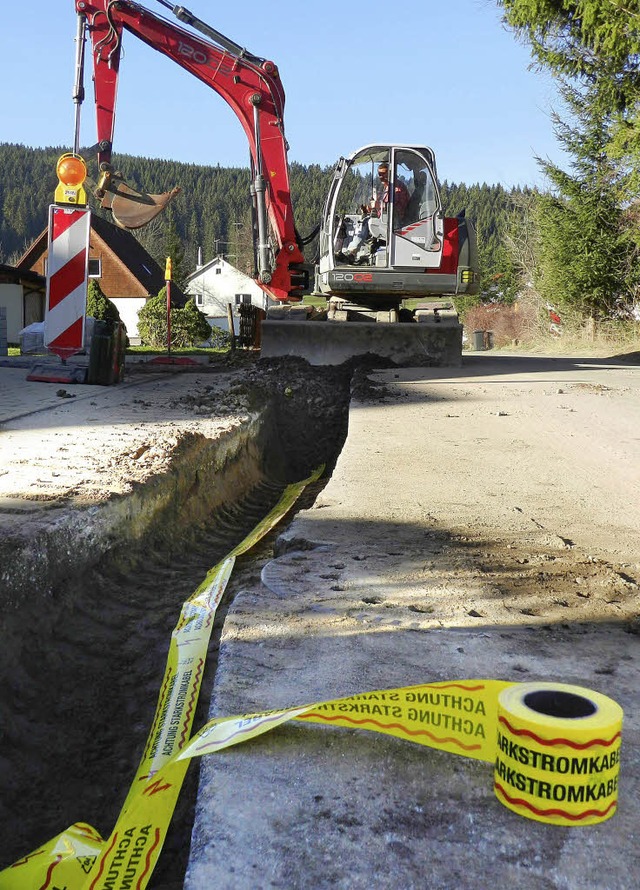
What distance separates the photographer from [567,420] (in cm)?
680

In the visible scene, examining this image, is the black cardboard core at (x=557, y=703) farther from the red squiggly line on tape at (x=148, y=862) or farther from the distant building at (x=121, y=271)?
the distant building at (x=121, y=271)

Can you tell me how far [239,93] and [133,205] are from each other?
2.36 metres

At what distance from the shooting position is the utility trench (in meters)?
2.20

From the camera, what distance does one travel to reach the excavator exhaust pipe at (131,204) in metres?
11.0

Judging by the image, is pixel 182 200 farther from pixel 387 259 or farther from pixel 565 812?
pixel 565 812

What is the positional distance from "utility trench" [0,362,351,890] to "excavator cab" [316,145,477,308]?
268 inches

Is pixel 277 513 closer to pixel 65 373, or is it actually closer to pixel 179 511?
pixel 179 511

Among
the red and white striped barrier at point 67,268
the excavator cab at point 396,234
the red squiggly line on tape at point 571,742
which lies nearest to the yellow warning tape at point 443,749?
the red squiggly line on tape at point 571,742

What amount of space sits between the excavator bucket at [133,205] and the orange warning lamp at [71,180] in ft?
9.60

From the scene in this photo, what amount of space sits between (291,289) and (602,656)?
10.9 meters

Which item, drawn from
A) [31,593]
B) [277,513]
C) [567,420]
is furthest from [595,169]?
[31,593]

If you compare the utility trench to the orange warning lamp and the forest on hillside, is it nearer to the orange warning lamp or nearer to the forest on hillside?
the orange warning lamp

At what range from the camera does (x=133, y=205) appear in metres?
11.1

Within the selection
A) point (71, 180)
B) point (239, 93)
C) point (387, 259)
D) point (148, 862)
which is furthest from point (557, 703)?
point (239, 93)
